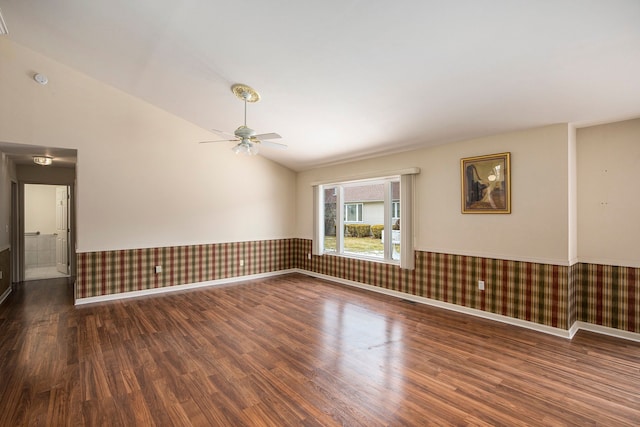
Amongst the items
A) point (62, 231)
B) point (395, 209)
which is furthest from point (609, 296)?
point (62, 231)

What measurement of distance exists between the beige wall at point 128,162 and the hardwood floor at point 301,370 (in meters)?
1.47

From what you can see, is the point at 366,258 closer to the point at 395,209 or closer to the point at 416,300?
the point at 395,209

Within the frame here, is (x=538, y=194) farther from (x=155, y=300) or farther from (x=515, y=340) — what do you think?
(x=155, y=300)

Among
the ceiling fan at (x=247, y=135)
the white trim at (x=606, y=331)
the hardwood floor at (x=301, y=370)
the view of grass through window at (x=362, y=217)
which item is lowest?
the hardwood floor at (x=301, y=370)

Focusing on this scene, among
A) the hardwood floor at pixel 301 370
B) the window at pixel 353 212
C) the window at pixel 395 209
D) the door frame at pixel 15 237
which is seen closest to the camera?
the hardwood floor at pixel 301 370

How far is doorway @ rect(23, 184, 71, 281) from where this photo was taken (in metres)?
6.96

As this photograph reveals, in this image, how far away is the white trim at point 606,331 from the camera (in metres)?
3.29

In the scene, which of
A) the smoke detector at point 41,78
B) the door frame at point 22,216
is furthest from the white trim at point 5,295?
the smoke detector at point 41,78

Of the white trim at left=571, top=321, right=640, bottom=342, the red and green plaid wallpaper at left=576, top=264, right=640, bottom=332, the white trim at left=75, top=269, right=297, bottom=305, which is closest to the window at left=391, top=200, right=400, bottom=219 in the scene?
the red and green plaid wallpaper at left=576, top=264, right=640, bottom=332

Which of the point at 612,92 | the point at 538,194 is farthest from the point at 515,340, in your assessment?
the point at 612,92

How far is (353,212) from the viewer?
602 cm

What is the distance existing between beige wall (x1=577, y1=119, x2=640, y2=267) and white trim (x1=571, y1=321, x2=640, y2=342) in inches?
29.0

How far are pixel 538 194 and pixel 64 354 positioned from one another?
5299 mm

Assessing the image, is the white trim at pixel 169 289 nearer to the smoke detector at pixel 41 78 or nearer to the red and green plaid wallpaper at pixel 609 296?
the smoke detector at pixel 41 78
